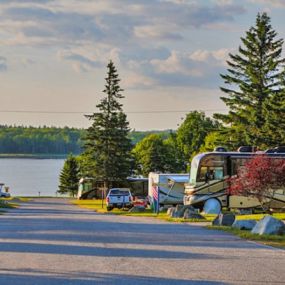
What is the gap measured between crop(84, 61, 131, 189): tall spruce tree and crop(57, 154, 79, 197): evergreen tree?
1480 inches

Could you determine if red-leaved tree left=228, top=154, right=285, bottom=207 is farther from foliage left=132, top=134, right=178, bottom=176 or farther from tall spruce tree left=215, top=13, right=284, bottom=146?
foliage left=132, top=134, right=178, bottom=176

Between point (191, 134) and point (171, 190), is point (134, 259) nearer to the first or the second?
point (171, 190)

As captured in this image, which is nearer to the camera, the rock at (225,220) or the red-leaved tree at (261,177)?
the rock at (225,220)

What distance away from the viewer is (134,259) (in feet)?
46.9

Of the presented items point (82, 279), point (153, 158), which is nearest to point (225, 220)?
point (82, 279)

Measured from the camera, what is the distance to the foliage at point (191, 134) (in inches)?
4254

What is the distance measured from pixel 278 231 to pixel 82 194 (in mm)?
66390

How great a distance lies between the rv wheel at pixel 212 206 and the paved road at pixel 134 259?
63.1 ft

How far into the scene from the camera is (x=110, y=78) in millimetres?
79375

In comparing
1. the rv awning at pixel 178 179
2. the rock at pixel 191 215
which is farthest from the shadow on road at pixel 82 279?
the rv awning at pixel 178 179

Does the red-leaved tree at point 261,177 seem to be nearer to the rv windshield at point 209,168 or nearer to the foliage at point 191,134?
the rv windshield at point 209,168

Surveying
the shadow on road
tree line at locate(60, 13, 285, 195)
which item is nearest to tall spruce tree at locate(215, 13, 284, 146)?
tree line at locate(60, 13, 285, 195)

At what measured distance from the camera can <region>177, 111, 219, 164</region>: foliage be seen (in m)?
108

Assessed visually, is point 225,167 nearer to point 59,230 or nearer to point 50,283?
point 59,230
